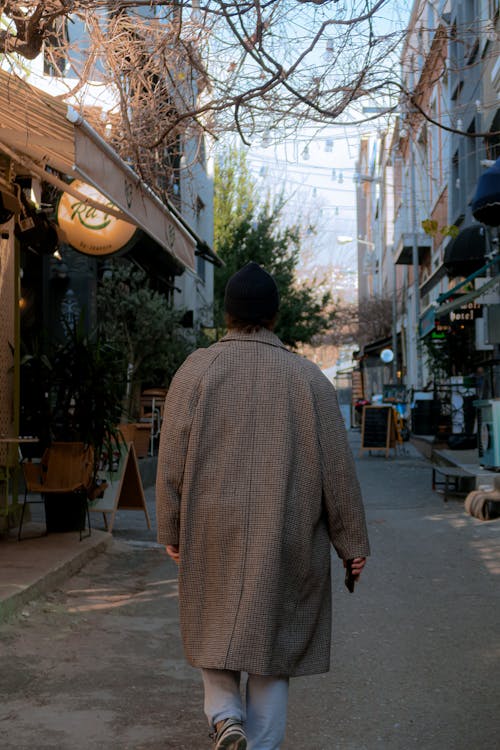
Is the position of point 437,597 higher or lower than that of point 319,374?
lower

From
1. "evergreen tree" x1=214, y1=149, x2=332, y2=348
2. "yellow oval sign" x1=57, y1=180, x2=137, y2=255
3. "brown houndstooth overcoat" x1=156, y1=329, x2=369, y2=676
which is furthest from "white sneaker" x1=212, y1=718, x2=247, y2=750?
"evergreen tree" x1=214, y1=149, x2=332, y2=348

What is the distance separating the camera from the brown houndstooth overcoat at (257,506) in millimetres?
3047

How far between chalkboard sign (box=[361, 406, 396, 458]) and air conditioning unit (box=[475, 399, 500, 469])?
8516 millimetres

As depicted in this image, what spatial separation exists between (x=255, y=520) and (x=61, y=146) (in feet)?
13.1

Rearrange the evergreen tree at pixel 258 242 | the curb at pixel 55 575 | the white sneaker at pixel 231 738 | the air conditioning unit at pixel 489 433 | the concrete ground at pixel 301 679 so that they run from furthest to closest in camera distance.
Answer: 1. the evergreen tree at pixel 258 242
2. the air conditioning unit at pixel 489 433
3. the curb at pixel 55 575
4. the concrete ground at pixel 301 679
5. the white sneaker at pixel 231 738

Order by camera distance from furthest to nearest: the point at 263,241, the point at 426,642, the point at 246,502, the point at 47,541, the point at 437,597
Result: the point at 263,241
the point at 47,541
the point at 437,597
the point at 426,642
the point at 246,502

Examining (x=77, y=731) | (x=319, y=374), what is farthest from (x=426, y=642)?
(x=319, y=374)

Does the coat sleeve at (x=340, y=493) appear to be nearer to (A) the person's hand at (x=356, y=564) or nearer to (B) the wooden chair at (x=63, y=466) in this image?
(A) the person's hand at (x=356, y=564)

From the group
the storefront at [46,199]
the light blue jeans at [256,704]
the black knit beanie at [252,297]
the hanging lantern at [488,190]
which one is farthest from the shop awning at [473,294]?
the light blue jeans at [256,704]

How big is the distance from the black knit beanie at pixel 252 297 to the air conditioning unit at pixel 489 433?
8815 millimetres

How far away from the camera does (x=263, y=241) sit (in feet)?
105

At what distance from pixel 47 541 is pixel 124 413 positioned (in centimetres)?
131

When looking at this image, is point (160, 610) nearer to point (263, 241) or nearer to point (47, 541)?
point (47, 541)

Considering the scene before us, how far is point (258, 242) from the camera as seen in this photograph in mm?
32000
